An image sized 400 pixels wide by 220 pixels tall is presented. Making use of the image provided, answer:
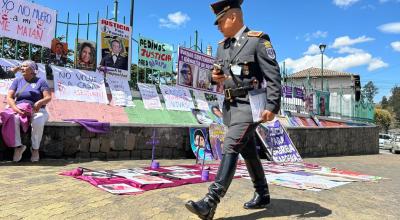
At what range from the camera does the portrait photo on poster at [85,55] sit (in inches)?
387

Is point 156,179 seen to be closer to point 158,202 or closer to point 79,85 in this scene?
point 158,202

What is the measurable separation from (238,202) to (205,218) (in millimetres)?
941

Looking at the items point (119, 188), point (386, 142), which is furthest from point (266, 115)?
point (386, 142)

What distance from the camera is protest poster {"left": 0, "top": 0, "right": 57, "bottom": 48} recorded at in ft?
27.9

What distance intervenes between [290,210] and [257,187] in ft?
1.26

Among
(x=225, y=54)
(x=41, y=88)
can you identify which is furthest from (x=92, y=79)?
(x=225, y=54)

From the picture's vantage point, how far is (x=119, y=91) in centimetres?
1012

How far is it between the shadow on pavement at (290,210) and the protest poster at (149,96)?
22.1 ft

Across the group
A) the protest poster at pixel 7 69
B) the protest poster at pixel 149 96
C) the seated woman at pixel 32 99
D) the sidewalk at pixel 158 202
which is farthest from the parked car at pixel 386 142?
the seated woman at pixel 32 99

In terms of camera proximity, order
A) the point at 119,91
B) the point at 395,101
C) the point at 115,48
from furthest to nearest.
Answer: the point at 395,101 < the point at 115,48 < the point at 119,91

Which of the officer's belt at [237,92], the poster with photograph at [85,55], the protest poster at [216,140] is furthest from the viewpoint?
the poster with photograph at [85,55]

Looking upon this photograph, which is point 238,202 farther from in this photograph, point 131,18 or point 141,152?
point 131,18

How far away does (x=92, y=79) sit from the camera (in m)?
9.78

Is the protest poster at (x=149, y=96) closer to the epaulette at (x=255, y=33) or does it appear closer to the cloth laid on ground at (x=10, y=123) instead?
the cloth laid on ground at (x=10, y=123)
